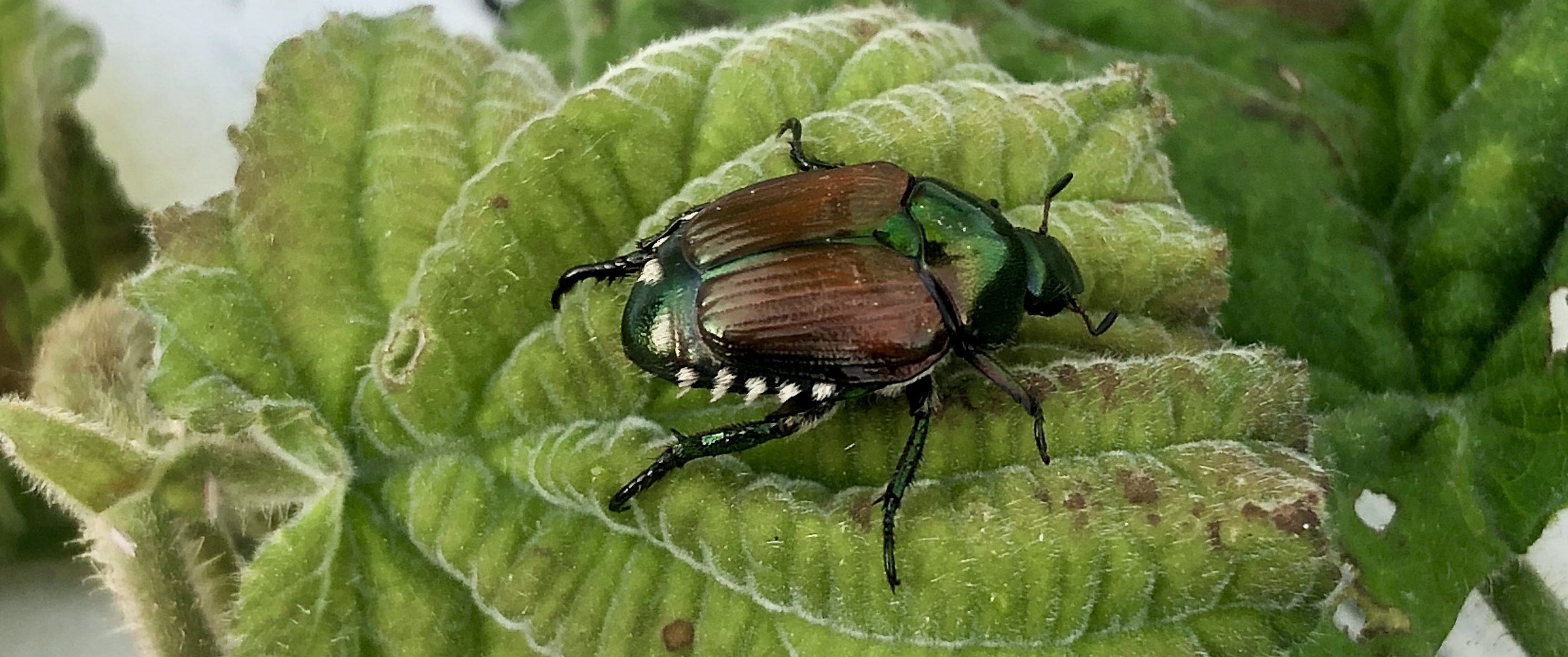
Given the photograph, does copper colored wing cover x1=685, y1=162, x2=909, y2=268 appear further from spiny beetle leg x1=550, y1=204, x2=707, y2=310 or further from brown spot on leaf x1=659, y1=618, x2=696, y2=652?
brown spot on leaf x1=659, y1=618, x2=696, y2=652

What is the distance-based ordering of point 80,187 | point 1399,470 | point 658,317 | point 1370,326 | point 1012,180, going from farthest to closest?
point 80,187 → point 1370,326 → point 1399,470 → point 1012,180 → point 658,317

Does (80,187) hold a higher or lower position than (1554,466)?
higher

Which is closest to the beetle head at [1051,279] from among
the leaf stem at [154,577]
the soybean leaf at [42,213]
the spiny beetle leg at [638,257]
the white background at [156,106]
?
the spiny beetle leg at [638,257]

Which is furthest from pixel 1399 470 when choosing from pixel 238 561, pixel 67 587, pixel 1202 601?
pixel 67 587

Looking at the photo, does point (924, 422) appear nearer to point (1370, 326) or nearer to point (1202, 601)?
point (1202, 601)

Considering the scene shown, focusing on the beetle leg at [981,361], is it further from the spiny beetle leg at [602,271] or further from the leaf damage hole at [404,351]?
the leaf damage hole at [404,351]

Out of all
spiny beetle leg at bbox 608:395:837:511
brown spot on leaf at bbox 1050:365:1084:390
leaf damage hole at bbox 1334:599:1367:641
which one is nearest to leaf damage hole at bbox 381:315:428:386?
spiny beetle leg at bbox 608:395:837:511
